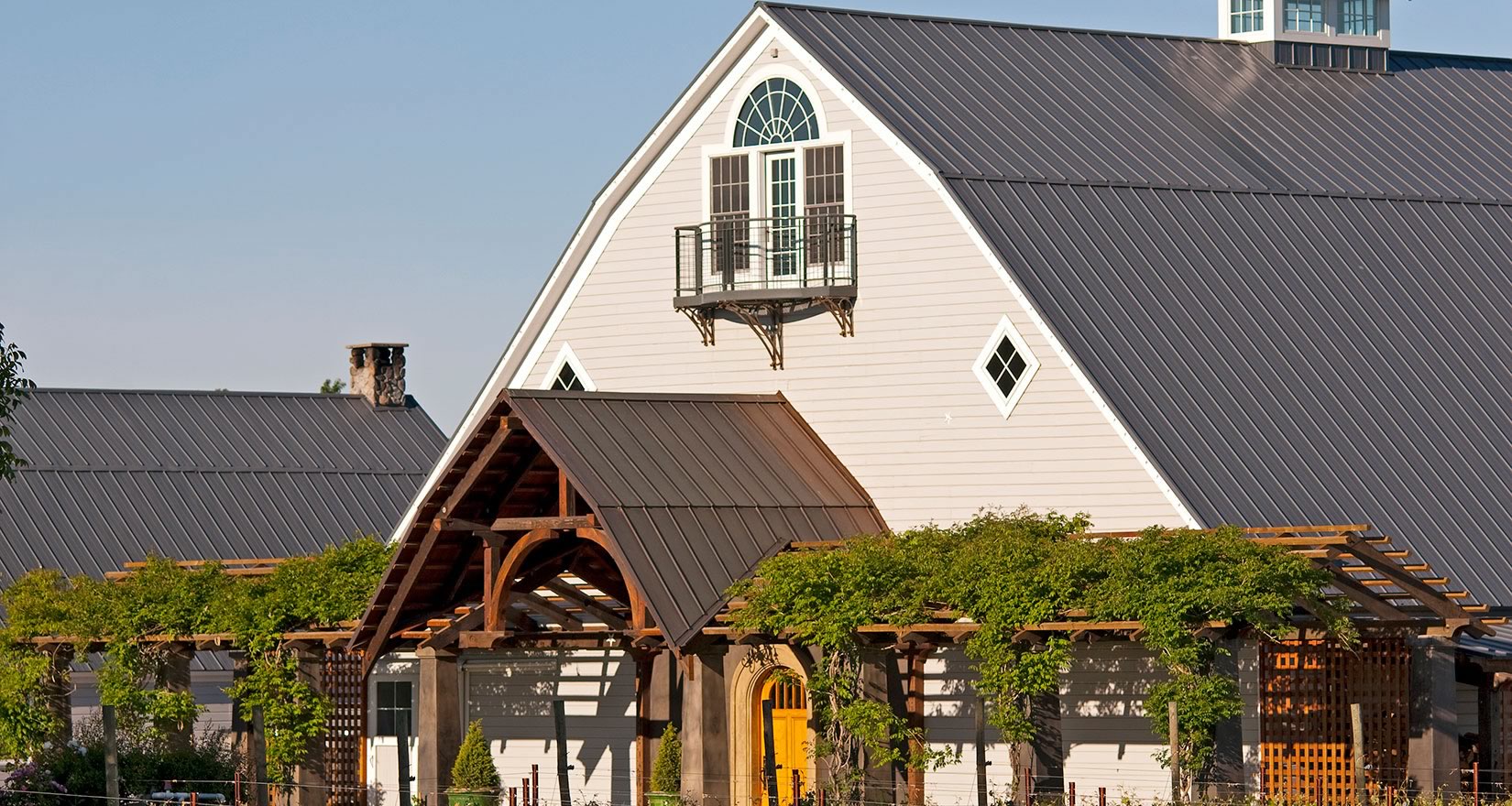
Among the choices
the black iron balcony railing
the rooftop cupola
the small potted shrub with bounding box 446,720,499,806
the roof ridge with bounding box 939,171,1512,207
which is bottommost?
the small potted shrub with bounding box 446,720,499,806

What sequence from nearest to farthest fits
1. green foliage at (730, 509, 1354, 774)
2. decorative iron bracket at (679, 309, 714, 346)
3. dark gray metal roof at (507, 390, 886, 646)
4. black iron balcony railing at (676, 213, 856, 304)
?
green foliage at (730, 509, 1354, 774) < dark gray metal roof at (507, 390, 886, 646) < black iron balcony railing at (676, 213, 856, 304) < decorative iron bracket at (679, 309, 714, 346)

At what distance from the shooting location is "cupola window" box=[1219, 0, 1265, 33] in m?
40.6

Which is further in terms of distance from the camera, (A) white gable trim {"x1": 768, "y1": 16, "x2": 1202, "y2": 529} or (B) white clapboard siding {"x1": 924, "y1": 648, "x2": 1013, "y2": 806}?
(B) white clapboard siding {"x1": 924, "y1": 648, "x2": 1013, "y2": 806}

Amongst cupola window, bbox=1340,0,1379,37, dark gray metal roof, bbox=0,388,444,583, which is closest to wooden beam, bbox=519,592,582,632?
cupola window, bbox=1340,0,1379,37

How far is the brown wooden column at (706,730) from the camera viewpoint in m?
30.0

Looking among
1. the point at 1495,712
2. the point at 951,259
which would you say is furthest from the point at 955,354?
the point at 1495,712

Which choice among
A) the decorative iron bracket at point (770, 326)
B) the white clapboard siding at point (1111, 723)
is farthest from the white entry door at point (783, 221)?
the white clapboard siding at point (1111, 723)

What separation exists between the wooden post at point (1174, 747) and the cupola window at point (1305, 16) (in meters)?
16.4

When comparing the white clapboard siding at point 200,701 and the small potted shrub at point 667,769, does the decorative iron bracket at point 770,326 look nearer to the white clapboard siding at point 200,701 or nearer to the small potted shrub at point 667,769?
the small potted shrub at point 667,769

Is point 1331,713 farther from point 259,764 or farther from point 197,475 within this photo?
point 197,475

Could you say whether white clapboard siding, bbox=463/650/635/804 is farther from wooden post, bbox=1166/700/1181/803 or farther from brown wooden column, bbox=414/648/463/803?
wooden post, bbox=1166/700/1181/803

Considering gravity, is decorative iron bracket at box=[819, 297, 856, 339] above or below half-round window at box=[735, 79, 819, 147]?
below

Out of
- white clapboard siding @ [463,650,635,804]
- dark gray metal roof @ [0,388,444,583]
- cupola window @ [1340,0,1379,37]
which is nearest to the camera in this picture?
white clapboard siding @ [463,650,635,804]

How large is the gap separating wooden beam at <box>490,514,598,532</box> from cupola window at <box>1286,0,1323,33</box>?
15218 millimetres
